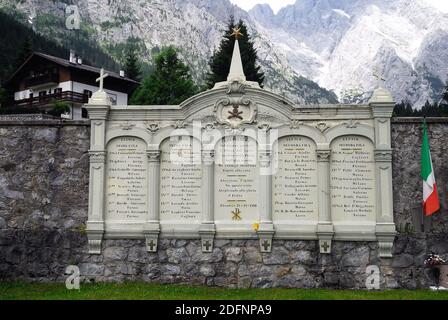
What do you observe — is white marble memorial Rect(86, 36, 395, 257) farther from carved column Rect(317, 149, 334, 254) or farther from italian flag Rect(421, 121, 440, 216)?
italian flag Rect(421, 121, 440, 216)

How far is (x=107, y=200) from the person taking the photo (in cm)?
1255

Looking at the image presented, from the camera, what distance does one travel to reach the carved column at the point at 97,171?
12344mm

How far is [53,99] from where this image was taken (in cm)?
5475

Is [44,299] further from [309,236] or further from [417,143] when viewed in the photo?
[417,143]

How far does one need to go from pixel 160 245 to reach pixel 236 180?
7.78 ft

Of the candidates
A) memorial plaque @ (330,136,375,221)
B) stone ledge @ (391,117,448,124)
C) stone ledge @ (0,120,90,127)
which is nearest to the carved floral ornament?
stone ledge @ (0,120,90,127)

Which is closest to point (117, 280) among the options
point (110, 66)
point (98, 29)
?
point (110, 66)

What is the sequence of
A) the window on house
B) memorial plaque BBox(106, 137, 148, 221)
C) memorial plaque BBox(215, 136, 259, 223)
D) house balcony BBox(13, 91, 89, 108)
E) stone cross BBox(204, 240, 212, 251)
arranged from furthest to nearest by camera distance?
the window on house, house balcony BBox(13, 91, 89, 108), memorial plaque BBox(106, 137, 148, 221), memorial plaque BBox(215, 136, 259, 223), stone cross BBox(204, 240, 212, 251)

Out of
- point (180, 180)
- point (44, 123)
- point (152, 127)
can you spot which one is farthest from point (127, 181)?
point (44, 123)

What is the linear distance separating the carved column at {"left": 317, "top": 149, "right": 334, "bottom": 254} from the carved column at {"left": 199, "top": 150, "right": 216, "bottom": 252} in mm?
2483

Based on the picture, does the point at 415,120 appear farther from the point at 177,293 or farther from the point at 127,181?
the point at 127,181

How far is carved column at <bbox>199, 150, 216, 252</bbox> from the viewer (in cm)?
1209

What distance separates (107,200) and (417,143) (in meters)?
7.53

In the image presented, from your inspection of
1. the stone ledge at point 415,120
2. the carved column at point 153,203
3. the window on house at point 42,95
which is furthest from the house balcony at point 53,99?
the stone ledge at point 415,120
